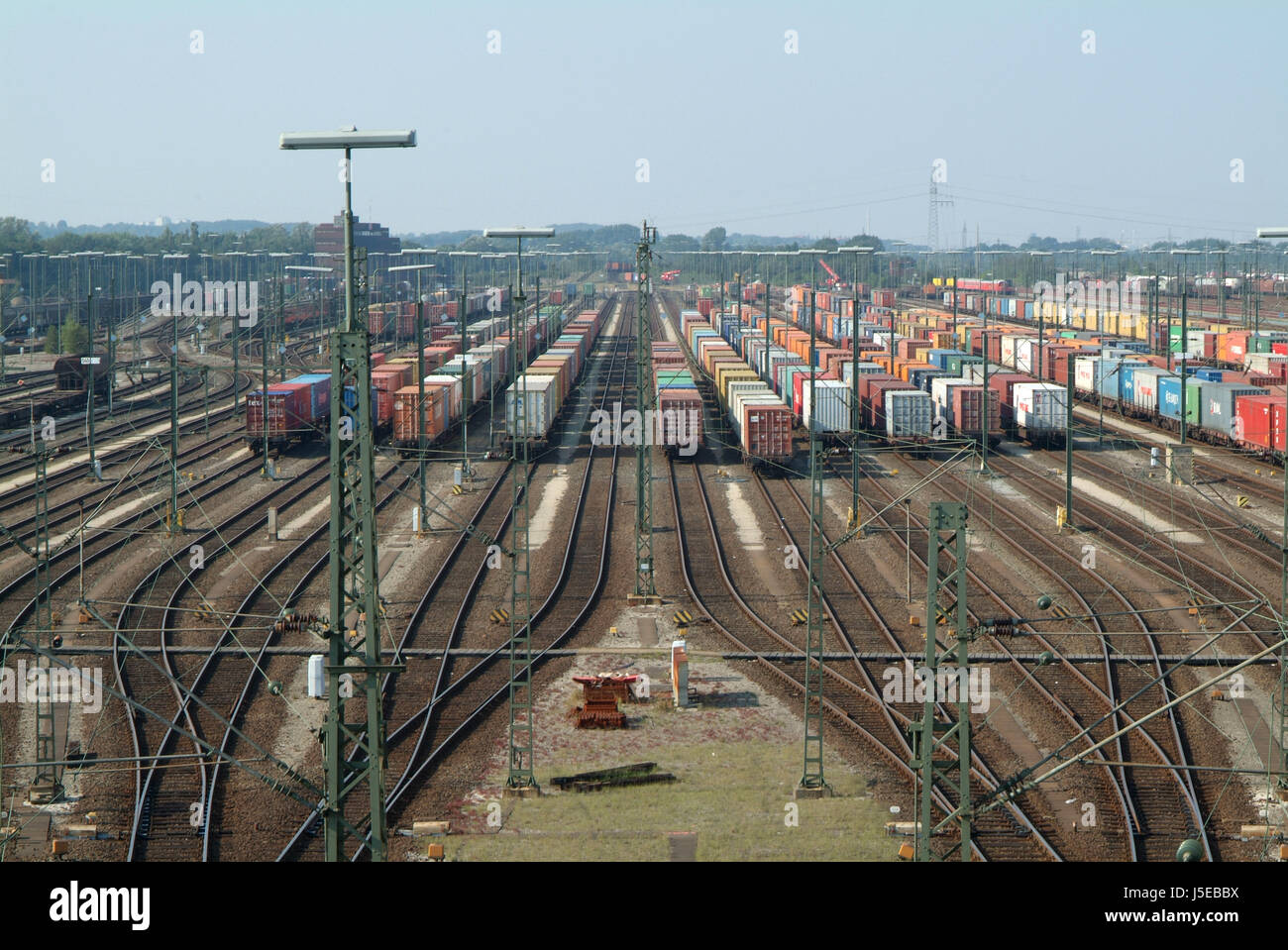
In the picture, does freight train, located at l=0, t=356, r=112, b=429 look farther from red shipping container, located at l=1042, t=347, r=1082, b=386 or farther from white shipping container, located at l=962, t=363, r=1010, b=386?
red shipping container, located at l=1042, t=347, r=1082, b=386

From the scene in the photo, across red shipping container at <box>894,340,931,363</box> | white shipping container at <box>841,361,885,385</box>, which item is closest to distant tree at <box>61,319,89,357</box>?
white shipping container at <box>841,361,885,385</box>

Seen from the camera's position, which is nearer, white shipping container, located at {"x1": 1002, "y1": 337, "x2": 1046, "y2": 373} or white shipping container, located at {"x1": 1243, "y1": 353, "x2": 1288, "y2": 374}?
white shipping container, located at {"x1": 1243, "y1": 353, "x2": 1288, "y2": 374}

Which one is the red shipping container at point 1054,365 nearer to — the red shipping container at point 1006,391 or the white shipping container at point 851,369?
the white shipping container at point 851,369

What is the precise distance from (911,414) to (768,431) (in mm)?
6551

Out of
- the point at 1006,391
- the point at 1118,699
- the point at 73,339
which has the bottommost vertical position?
the point at 1118,699

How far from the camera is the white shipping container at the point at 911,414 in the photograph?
4684 centimetres

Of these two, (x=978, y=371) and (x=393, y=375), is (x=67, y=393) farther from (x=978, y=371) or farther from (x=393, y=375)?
(x=978, y=371)

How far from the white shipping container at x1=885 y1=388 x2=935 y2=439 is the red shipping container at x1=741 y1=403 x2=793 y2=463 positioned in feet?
17.3

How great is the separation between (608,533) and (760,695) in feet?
41.8

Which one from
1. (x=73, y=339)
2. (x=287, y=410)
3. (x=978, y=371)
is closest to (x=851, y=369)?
(x=978, y=371)

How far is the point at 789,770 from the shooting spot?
18.4m

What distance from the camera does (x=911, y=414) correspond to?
46.9 meters

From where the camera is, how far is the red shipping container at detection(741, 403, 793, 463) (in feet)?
141
